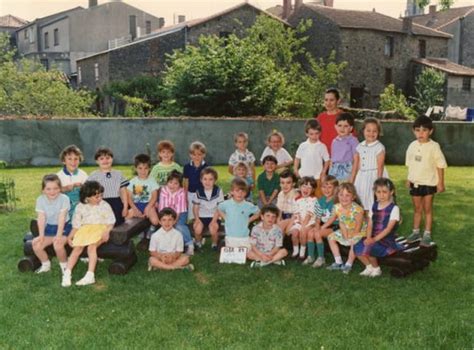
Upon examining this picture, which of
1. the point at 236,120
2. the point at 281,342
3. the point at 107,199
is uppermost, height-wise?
the point at 236,120

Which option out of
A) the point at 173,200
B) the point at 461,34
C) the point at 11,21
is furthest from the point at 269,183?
the point at 11,21

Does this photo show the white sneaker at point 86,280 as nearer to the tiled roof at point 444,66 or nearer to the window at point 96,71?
the window at point 96,71

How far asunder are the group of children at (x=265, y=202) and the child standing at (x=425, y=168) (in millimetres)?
15

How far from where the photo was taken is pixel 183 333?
17.1 feet

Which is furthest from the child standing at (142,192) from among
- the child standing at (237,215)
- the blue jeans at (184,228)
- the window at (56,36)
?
the window at (56,36)

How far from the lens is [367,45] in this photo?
43062mm

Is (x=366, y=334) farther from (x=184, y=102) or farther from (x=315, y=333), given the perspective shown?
(x=184, y=102)

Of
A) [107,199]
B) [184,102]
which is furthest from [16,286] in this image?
[184,102]

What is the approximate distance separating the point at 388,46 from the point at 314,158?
39.2 metres

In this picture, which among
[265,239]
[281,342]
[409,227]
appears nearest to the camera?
[281,342]

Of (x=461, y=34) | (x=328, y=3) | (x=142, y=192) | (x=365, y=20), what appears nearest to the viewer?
(x=142, y=192)

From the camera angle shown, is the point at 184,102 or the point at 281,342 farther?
the point at 184,102

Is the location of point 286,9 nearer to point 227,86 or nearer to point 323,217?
point 227,86

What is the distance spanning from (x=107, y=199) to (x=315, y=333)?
156 inches
